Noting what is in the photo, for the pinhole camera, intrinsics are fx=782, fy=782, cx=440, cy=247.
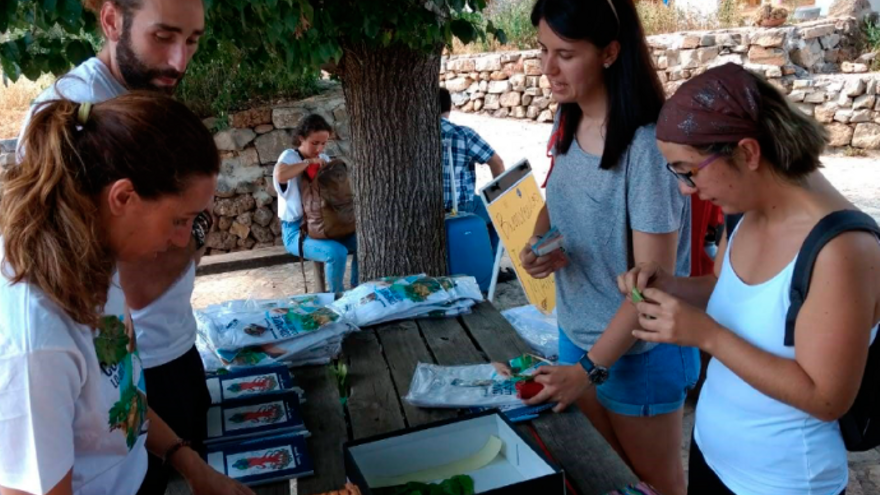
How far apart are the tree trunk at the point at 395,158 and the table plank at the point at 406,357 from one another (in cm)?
145

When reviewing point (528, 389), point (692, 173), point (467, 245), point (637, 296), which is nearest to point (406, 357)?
point (528, 389)

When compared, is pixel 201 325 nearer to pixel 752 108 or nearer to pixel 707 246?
pixel 752 108

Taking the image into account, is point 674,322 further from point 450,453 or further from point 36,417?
point 36,417

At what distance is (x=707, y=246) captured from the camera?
10.1ft

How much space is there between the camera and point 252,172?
7.38 m

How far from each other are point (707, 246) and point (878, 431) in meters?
1.74

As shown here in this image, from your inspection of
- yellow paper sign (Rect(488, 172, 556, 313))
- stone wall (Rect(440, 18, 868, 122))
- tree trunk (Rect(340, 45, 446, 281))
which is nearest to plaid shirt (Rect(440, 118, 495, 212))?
yellow paper sign (Rect(488, 172, 556, 313))

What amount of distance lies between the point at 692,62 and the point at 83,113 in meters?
10.6

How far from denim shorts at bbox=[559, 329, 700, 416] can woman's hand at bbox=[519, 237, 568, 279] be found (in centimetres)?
28

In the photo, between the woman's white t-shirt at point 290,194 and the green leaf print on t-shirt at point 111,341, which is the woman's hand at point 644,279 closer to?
the green leaf print on t-shirt at point 111,341

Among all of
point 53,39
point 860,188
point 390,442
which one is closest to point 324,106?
point 53,39

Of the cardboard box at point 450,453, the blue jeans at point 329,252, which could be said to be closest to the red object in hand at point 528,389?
the cardboard box at point 450,453

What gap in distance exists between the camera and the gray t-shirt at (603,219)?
172 cm

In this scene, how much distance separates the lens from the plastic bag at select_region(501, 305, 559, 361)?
2998mm
